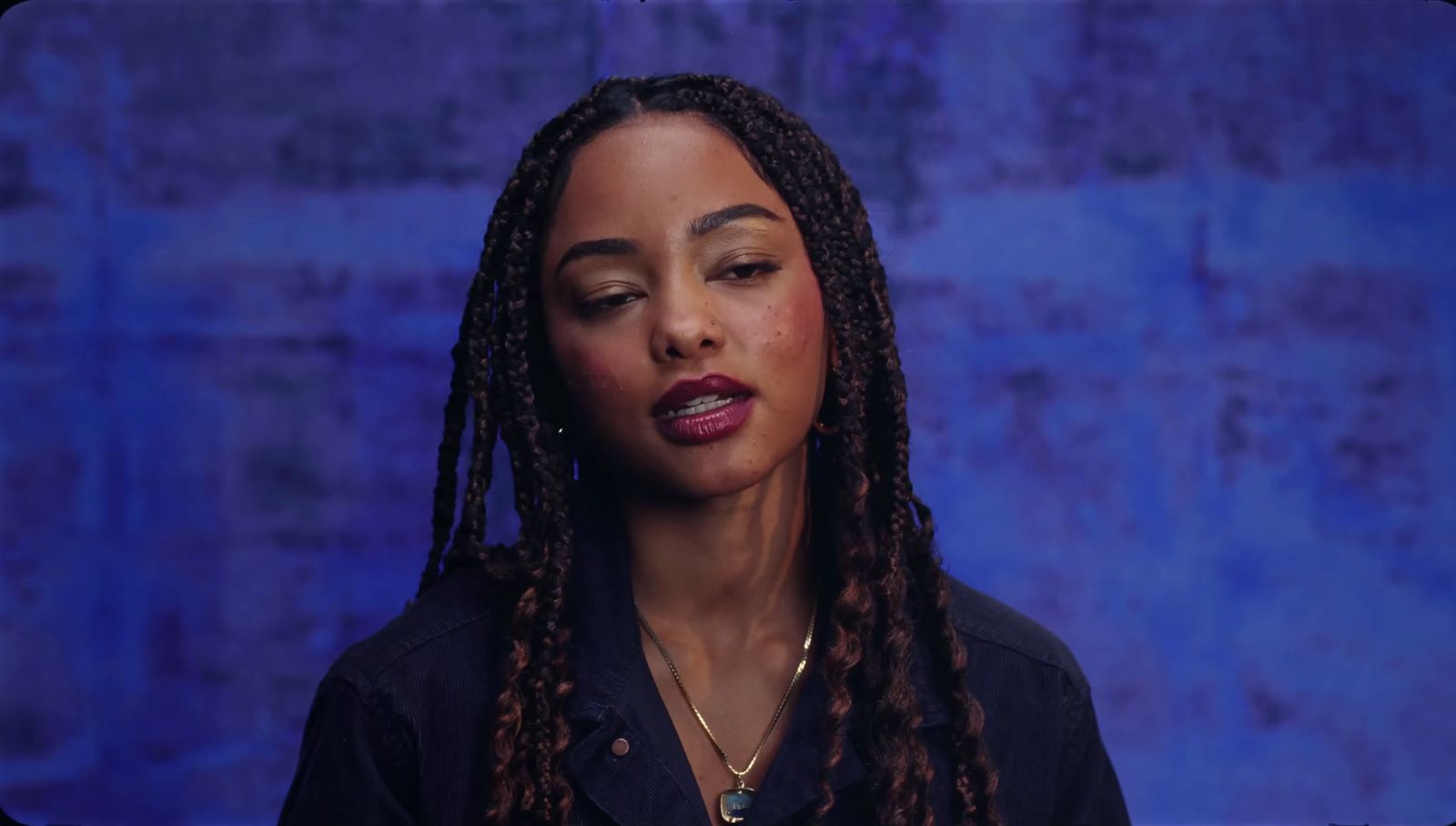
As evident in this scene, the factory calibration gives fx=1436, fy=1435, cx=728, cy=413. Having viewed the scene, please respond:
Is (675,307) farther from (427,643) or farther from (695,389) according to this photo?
(427,643)

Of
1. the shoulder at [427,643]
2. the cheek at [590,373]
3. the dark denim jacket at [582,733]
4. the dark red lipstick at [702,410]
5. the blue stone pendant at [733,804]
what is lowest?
the blue stone pendant at [733,804]

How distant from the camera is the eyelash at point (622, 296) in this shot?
6.26 ft

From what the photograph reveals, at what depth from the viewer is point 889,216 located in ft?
9.33

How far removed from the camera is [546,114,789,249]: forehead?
6.22 ft

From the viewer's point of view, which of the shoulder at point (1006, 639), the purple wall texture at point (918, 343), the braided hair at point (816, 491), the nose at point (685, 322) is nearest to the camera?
the nose at point (685, 322)

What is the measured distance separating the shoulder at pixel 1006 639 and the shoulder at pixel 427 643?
0.69 meters

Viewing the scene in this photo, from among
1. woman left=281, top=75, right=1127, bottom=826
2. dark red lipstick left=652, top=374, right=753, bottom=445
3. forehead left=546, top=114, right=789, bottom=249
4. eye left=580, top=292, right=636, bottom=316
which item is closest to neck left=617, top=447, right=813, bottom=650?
woman left=281, top=75, right=1127, bottom=826

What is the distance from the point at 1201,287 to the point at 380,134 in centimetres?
165

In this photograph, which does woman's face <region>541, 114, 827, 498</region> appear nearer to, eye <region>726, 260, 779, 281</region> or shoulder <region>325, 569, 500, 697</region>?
eye <region>726, 260, 779, 281</region>

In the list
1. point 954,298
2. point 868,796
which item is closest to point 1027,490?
point 954,298

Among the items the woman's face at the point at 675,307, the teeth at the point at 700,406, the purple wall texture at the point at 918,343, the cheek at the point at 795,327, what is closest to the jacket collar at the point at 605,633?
the woman's face at the point at 675,307

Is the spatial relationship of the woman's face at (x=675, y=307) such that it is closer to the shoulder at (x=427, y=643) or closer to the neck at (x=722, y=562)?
the neck at (x=722, y=562)

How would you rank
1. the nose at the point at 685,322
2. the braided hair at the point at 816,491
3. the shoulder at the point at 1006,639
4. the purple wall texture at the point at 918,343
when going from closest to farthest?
the nose at the point at 685,322 → the braided hair at the point at 816,491 → the shoulder at the point at 1006,639 → the purple wall texture at the point at 918,343

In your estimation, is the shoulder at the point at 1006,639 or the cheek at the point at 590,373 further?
the shoulder at the point at 1006,639
